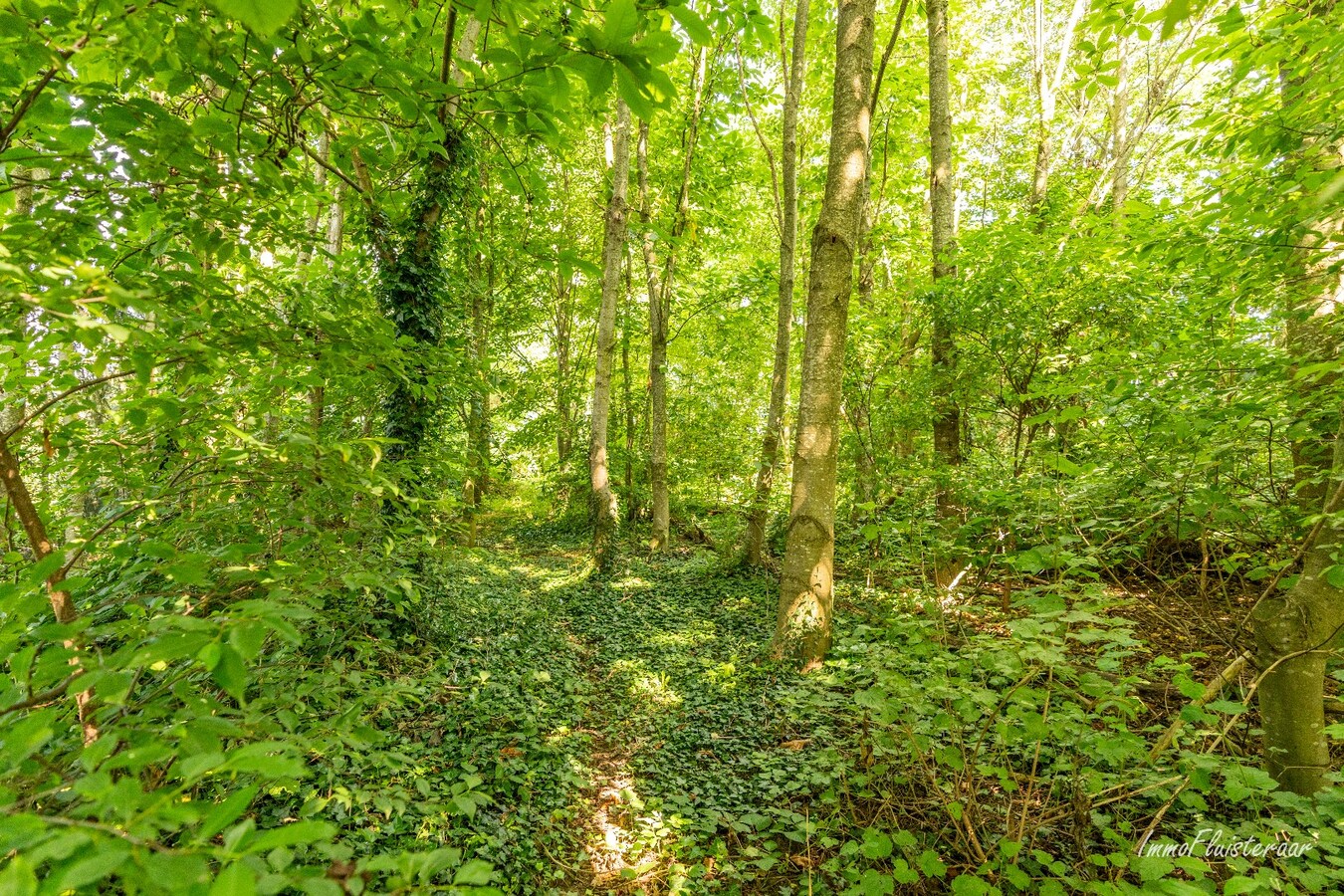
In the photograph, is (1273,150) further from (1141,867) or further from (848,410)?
(848,410)

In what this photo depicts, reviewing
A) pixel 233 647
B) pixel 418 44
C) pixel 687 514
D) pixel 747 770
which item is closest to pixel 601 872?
pixel 747 770

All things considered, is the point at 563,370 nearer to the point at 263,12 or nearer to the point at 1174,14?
the point at 263,12

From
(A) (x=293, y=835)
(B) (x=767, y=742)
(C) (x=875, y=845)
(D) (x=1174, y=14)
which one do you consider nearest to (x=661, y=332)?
(B) (x=767, y=742)

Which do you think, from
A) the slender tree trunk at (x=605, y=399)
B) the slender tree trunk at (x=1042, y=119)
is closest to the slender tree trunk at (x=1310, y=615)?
the slender tree trunk at (x=1042, y=119)

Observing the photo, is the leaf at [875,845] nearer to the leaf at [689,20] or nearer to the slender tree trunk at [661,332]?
the leaf at [689,20]

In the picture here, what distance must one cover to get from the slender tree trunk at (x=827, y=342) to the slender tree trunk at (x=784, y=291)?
3298 millimetres

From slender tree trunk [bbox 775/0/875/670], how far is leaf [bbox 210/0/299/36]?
4.51 meters

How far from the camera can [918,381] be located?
694 cm

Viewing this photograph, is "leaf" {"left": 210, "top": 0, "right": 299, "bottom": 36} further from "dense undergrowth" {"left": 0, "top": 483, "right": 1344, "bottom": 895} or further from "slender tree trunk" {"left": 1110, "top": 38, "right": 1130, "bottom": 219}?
"slender tree trunk" {"left": 1110, "top": 38, "right": 1130, "bottom": 219}

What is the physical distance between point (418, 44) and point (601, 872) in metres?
4.61

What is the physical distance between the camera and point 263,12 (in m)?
1.01

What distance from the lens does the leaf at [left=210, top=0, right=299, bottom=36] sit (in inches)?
39.1

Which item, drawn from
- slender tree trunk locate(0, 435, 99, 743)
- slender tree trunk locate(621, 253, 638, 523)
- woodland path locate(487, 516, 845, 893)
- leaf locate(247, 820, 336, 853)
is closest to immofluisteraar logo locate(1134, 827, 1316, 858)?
woodland path locate(487, 516, 845, 893)

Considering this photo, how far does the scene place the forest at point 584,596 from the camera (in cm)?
145
